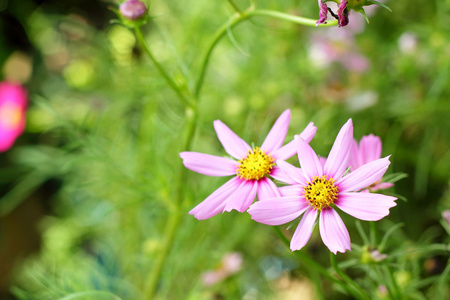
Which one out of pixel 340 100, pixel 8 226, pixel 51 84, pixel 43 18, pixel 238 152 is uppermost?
pixel 238 152

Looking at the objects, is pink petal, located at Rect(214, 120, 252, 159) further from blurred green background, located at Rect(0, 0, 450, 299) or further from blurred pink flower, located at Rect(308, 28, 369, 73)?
blurred pink flower, located at Rect(308, 28, 369, 73)

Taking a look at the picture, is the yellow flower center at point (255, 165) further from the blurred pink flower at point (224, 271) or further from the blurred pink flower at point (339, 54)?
the blurred pink flower at point (339, 54)

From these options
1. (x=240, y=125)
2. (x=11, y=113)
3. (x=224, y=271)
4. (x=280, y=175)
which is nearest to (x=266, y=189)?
(x=280, y=175)

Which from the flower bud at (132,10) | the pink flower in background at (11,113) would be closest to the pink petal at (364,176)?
the flower bud at (132,10)

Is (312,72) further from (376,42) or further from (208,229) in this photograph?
(208,229)

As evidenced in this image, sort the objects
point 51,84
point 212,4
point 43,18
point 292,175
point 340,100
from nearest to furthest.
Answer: point 292,175, point 340,100, point 212,4, point 43,18, point 51,84

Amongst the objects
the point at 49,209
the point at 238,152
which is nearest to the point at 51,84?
the point at 49,209

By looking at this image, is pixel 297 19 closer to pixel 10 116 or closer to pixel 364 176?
pixel 364 176
